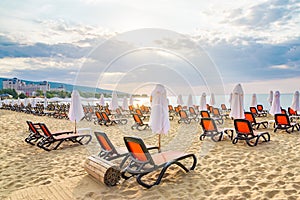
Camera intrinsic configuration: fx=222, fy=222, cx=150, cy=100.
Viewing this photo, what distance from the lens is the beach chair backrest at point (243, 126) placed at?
6531 mm

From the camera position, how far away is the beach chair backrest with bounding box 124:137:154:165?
12.8 feet

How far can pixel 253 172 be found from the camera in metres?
4.22

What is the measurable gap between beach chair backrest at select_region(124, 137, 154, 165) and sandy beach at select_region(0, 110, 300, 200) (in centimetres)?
41

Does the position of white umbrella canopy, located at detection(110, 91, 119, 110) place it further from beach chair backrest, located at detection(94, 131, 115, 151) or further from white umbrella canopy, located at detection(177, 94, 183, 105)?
beach chair backrest, located at detection(94, 131, 115, 151)

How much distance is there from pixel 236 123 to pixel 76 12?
26.1ft

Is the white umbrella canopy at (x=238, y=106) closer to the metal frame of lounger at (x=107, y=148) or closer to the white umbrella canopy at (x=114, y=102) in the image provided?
the metal frame of lounger at (x=107, y=148)

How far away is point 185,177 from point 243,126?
3.38 metres

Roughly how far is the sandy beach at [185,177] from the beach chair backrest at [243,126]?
50cm

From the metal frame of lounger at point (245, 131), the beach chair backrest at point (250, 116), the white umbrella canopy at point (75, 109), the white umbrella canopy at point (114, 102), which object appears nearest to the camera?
the metal frame of lounger at point (245, 131)

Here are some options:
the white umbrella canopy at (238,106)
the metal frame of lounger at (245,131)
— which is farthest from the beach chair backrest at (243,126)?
the white umbrella canopy at (238,106)

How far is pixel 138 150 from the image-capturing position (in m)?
4.06

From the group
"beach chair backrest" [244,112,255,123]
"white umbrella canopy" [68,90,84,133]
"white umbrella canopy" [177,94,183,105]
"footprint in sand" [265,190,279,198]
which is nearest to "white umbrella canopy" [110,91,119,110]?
"white umbrella canopy" [177,94,183,105]

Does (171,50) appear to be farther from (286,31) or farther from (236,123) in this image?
(286,31)

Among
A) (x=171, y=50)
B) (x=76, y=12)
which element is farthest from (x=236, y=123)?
(x=76, y=12)
